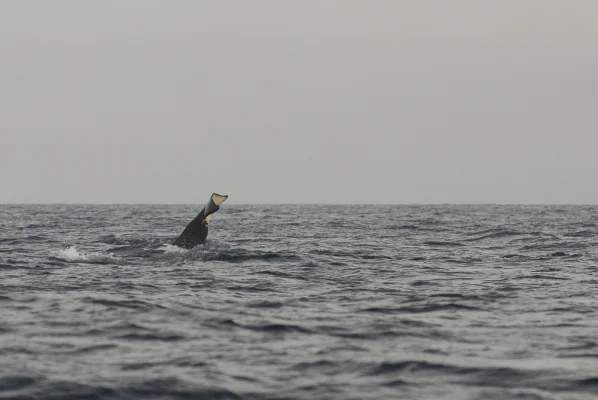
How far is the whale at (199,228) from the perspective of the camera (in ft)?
69.3

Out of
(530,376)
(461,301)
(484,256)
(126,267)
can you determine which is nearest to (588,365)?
(530,376)

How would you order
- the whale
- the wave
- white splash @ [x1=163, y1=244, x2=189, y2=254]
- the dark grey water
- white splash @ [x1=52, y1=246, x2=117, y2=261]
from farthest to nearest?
white splash @ [x1=163, y1=244, x2=189, y2=254] < the whale < white splash @ [x1=52, y1=246, x2=117, y2=261] < the wave < the dark grey water

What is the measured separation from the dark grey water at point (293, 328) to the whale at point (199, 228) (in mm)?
1268

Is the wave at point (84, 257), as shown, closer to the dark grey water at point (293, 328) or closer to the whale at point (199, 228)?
the dark grey water at point (293, 328)

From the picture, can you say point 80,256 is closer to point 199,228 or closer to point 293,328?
point 199,228

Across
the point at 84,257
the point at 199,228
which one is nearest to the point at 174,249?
the point at 199,228

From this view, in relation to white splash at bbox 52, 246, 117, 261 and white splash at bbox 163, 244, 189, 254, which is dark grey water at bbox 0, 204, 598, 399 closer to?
white splash at bbox 52, 246, 117, 261

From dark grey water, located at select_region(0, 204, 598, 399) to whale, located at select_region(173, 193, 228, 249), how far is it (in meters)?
1.27

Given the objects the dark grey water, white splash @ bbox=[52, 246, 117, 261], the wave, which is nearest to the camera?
the dark grey water

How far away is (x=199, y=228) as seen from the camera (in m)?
22.0

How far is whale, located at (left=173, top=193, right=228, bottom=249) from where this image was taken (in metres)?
21.1

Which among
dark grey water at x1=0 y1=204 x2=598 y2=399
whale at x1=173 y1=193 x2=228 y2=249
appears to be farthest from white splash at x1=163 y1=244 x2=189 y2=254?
dark grey water at x1=0 y1=204 x2=598 y2=399

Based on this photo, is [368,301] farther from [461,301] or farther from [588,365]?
[588,365]

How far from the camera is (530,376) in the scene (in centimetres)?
841
